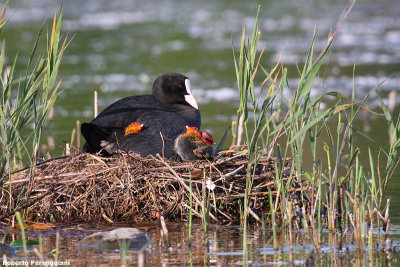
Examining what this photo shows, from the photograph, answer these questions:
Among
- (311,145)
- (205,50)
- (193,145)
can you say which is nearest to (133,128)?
(193,145)

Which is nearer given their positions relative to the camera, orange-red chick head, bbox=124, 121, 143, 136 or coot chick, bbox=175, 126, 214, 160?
coot chick, bbox=175, 126, 214, 160

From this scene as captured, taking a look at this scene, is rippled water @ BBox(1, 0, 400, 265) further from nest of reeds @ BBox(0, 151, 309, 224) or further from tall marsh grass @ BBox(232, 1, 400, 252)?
nest of reeds @ BBox(0, 151, 309, 224)

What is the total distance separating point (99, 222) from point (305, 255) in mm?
1827

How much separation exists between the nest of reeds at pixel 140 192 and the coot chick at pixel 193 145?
0.36ft

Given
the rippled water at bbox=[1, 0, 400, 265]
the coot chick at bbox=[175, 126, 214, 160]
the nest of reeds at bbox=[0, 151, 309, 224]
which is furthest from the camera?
the rippled water at bbox=[1, 0, 400, 265]

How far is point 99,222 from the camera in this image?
5.57m

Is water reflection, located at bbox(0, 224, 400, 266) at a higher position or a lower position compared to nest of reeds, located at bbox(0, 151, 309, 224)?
lower

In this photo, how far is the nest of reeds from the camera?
551 cm

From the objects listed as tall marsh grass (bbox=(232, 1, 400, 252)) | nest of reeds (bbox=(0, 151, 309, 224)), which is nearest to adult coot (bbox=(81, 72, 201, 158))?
nest of reeds (bbox=(0, 151, 309, 224))

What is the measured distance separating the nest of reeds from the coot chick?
0.11 m

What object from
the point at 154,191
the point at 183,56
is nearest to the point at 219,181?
the point at 154,191

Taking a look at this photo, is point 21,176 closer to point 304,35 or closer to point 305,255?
point 305,255

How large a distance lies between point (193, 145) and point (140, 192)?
60 cm

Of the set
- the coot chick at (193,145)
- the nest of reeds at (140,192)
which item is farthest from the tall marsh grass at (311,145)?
the coot chick at (193,145)
